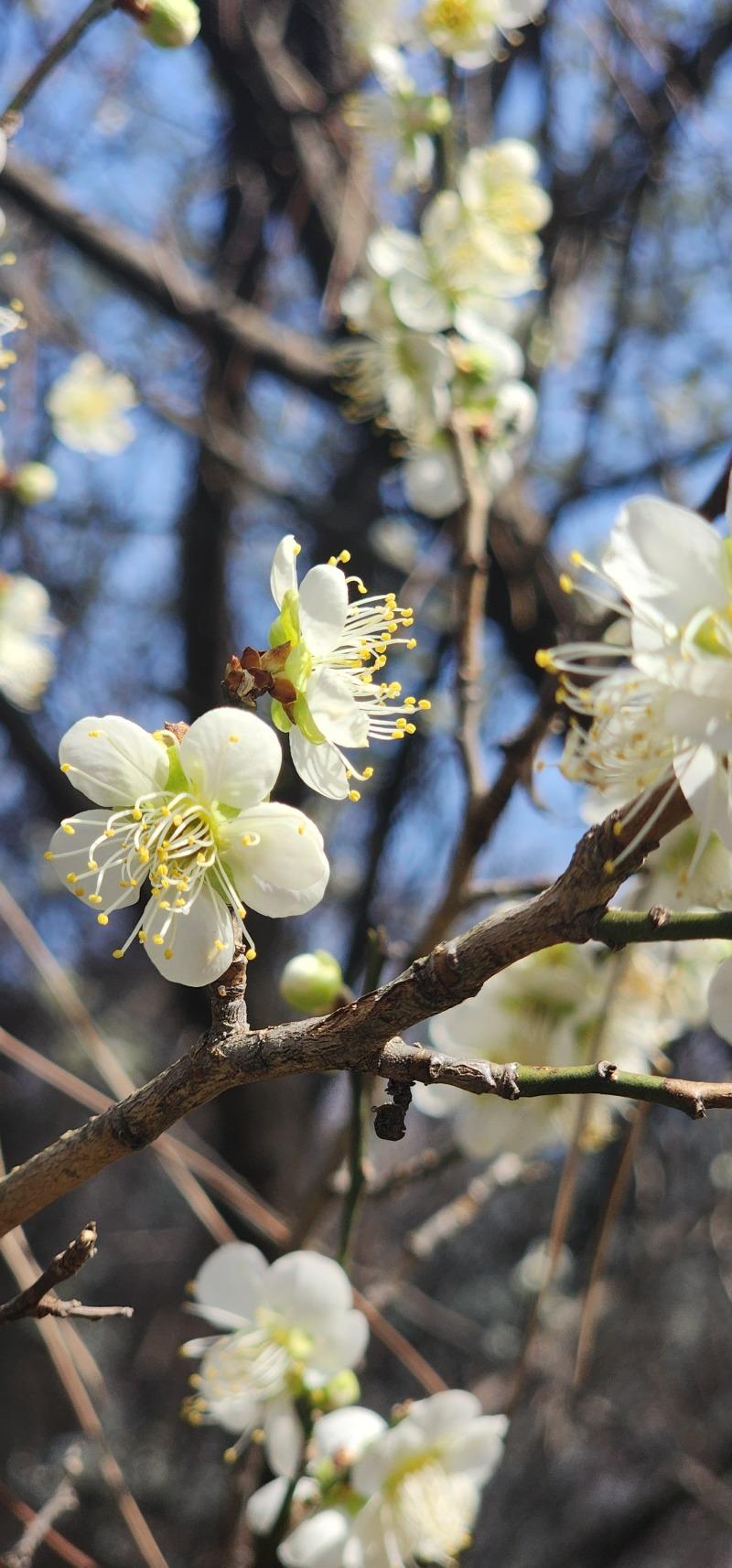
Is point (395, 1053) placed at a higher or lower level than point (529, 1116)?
higher

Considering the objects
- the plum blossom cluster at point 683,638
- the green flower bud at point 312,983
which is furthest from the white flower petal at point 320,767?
the green flower bud at point 312,983

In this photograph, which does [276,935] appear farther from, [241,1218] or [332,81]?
[332,81]

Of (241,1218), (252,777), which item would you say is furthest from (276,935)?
(252,777)

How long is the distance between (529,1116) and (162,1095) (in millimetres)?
708

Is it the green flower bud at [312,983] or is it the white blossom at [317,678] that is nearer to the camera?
the white blossom at [317,678]

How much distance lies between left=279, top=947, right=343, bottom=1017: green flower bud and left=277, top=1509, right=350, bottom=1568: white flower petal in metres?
0.36

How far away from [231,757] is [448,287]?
42.1 inches

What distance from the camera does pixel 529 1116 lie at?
1.14 metres

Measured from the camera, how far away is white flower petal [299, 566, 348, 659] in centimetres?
61

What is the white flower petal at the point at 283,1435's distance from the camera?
93 centimetres

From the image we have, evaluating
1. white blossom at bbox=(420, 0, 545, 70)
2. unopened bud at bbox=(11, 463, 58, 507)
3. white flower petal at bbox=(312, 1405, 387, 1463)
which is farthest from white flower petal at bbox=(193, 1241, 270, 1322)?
white blossom at bbox=(420, 0, 545, 70)

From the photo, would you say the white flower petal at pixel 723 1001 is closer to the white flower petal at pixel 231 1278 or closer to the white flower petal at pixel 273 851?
the white flower petal at pixel 273 851

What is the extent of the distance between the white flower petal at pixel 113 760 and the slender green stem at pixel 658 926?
24cm

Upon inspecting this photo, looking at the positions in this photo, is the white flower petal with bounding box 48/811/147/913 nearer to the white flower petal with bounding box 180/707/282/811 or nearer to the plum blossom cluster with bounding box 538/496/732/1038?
the white flower petal with bounding box 180/707/282/811
